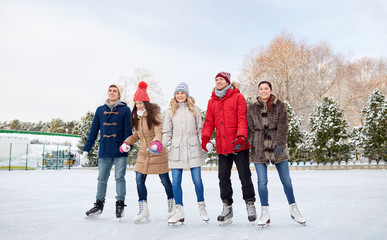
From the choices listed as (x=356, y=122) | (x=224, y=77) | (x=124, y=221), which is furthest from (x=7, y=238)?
(x=356, y=122)

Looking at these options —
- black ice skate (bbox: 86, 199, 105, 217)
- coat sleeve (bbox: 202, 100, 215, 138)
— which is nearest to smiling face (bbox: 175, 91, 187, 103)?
coat sleeve (bbox: 202, 100, 215, 138)

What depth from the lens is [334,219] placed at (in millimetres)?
4145

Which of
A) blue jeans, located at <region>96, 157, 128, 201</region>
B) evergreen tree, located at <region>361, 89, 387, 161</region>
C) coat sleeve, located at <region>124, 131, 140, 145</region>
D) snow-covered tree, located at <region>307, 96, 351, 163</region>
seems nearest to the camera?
coat sleeve, located at <region>124, 131, 140, 145</region>

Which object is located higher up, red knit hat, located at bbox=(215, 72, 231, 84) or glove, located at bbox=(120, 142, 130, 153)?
red knit hat, located at bbox=(215, 72, 231, 84)

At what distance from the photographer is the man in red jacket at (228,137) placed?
3936 mm

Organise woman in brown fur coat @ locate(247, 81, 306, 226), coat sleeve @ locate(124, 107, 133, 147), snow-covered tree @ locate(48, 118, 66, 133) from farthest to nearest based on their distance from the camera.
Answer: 1. snow-covered tree @ locate(48, 118, 66, 133)
2. coat sleeve @ locate(124, 107, 133, 147)
3. woman in brown fur coat @ locate(247, 81, 306, 226)

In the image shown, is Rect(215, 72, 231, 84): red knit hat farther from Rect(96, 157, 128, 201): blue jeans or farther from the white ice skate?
Rect(96, 157, 128, 201): blue jeans

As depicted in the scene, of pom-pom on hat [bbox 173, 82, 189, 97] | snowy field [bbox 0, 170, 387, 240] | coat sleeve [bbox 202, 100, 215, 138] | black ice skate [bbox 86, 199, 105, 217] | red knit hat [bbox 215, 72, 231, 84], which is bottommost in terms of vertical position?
snowy field [bbox 0, 170, 387, 240]

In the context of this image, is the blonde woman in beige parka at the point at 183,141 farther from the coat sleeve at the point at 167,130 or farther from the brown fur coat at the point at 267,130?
the brown fur coat at the point at 267,130

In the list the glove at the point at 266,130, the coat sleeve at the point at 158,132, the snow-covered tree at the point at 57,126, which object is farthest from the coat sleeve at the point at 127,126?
the snow-covered tree at the point at 57,126

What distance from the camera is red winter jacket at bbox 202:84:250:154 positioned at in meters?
3.96

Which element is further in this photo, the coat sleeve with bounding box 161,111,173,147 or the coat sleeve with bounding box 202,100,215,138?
the coat sleeve with bounding box 161,111,173,147

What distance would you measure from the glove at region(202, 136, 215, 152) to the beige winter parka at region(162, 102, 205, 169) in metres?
0.13

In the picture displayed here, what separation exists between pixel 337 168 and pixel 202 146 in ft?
50.3
